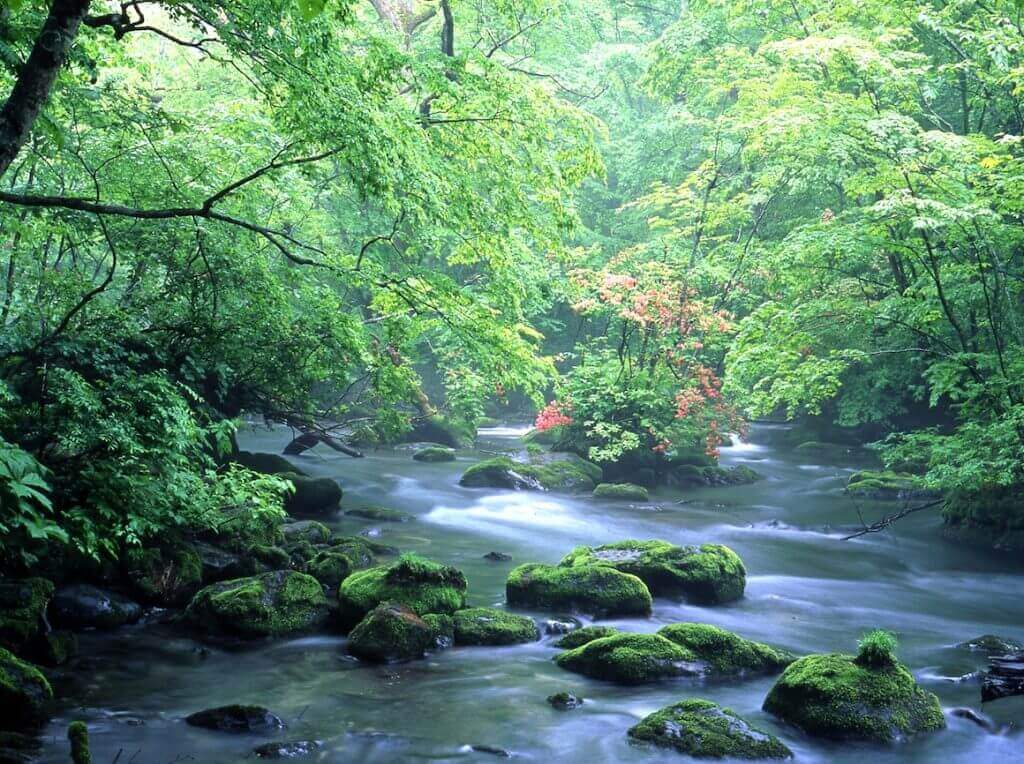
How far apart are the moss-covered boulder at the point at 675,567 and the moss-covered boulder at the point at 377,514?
16.5ft

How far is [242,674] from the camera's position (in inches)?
311

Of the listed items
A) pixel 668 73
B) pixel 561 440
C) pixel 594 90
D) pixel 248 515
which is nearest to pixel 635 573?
pixel 248 515

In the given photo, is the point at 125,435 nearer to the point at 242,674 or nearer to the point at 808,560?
the point at 242,674

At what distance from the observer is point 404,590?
361 inches

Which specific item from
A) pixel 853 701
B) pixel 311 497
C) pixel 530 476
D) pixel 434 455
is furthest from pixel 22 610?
pixel 434 455

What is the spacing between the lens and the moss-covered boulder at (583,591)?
10039mm

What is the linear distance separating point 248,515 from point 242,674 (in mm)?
2538

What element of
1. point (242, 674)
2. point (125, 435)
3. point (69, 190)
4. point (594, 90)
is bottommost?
point (242, 674)

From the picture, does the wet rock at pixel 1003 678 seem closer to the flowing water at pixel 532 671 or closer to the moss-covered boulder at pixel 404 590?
the flowing water at pixel 532 671

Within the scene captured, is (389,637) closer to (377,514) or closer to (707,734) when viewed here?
(707,734)

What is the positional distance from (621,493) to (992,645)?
956 cm

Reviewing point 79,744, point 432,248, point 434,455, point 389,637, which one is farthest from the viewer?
point 434,455

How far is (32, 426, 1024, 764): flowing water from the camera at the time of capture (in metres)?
6.57

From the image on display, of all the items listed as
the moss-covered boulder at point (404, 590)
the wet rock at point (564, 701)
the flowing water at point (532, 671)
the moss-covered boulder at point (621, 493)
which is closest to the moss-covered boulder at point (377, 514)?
the flowing water at point (532, 671)
